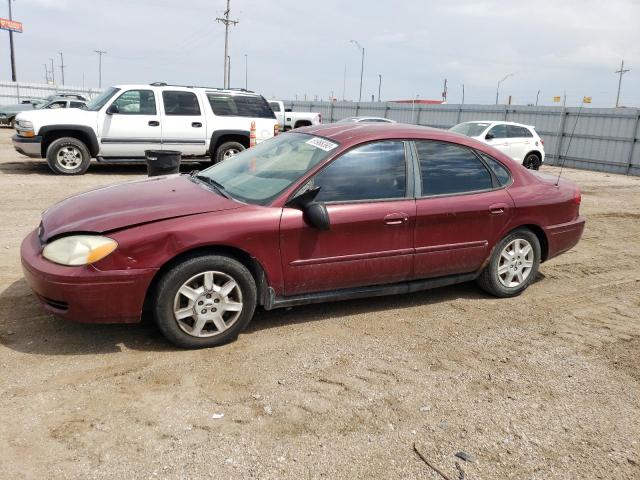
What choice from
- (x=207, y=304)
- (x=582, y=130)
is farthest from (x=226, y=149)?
(x=582, y=130)

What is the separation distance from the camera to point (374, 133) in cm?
427

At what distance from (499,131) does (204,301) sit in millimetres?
13721

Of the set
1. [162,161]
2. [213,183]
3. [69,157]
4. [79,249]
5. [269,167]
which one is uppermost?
[269,167]

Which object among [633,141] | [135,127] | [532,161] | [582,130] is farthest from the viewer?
[582,130]

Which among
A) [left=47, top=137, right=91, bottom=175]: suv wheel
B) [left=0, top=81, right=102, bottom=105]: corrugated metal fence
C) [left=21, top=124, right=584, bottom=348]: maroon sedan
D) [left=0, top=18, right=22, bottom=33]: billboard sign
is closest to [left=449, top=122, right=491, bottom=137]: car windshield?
[left=47, top=137, right=91, bottom=175]: suv wheel

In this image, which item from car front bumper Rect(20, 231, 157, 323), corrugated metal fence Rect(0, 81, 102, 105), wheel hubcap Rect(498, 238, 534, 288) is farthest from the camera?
corrugated metal fence Rect(0, 81, 102, 105)

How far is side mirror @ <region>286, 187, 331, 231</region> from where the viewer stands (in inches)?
147

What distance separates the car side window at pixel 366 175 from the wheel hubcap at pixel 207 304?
93 cm

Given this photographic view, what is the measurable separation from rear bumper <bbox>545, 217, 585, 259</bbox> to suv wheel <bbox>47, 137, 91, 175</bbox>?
948 cm

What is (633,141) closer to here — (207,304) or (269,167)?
(269,167)

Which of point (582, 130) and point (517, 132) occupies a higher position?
point (582, 130)

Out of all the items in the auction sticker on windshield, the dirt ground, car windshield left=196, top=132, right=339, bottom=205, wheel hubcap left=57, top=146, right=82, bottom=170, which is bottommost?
the dirt ground

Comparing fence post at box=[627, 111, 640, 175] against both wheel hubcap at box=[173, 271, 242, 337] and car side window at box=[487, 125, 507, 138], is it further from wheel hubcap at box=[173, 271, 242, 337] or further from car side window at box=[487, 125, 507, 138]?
wheel hubcap at box=[173, 271, 242, 337]

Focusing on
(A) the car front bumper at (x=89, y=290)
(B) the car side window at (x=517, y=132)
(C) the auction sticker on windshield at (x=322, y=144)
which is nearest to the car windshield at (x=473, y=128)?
(B) the car side window at (x=517, y=132)
